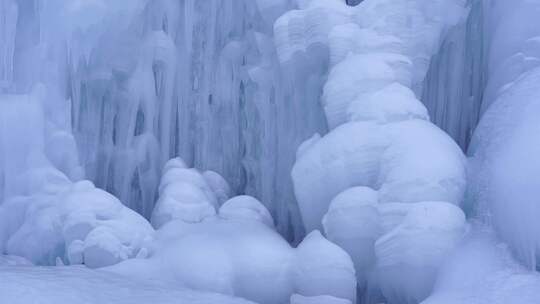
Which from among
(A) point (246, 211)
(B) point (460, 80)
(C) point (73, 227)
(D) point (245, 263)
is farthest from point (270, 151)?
(C) point (73, 227)

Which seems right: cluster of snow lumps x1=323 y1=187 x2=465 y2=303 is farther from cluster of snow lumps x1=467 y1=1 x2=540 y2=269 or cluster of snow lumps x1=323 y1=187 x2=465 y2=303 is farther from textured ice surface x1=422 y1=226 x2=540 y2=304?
cluster of snow lumps x1=467 y1=1 x2=540 y2=269

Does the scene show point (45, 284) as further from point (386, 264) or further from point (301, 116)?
point (301, 116)

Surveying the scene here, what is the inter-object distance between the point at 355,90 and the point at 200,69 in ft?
11.9

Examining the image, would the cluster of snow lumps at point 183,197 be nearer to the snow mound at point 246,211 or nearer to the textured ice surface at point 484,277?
the snow mound at point 246,211

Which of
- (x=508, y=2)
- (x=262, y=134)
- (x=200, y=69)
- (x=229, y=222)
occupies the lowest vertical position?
(x=229, y=222)

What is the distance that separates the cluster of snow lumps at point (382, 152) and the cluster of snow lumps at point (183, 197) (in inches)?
60.1

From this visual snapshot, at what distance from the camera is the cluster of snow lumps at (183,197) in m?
9.55

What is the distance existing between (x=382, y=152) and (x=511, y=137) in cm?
136

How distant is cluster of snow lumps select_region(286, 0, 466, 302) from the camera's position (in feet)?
23.7

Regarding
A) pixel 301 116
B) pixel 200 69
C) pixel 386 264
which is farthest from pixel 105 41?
pixel 386 264

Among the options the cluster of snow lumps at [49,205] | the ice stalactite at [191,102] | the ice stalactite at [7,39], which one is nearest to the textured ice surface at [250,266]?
the cluster of snow lumps at [49,205]

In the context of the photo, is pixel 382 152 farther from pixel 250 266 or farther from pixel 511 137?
pixel 250 266

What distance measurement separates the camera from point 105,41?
11.0 m

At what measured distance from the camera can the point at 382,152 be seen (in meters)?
8.17
